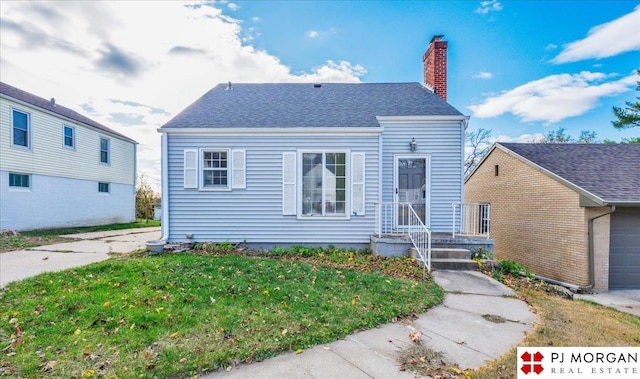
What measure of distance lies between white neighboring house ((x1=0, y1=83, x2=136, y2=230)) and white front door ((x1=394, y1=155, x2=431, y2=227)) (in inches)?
612

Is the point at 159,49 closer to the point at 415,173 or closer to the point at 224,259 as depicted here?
the point at 224,259

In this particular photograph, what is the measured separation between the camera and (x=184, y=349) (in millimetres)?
2691

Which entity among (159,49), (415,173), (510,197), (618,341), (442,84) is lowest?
(618,341)

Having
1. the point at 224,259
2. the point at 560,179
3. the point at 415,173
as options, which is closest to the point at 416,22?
the point at 415,173

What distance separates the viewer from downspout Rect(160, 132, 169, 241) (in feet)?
26.0

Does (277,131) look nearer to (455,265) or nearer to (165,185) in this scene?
(165,185)

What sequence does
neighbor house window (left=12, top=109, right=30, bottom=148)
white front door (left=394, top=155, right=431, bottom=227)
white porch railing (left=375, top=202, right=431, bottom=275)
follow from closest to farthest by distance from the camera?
white porch railing (left=375, top=202, right=431, bottom=275) < white front door (left=394, top=155, right=431, bottom=227) < neighbor house window (left=12, top=109, right=30, bottom=148)

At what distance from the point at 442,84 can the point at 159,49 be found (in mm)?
10174

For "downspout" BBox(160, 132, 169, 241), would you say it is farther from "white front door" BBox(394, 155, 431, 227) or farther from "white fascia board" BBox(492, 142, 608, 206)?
"white fascia board" BBox(492, 142, 608, 206)

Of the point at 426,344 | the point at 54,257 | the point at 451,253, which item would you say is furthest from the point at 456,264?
the point at 54,257

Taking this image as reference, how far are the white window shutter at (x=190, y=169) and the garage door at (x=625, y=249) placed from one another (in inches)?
466

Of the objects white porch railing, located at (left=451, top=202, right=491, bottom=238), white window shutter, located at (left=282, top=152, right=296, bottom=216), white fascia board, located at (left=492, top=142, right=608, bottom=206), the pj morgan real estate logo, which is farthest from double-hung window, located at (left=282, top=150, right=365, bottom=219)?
white fascia board, located at (left=492, top=142, right=608, bottom=206)

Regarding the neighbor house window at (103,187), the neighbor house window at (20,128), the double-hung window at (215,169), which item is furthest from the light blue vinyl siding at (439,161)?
the neighbor house window at (103,187)

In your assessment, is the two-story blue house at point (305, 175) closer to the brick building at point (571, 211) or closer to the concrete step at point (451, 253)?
the concrete step at point (451, 253)
